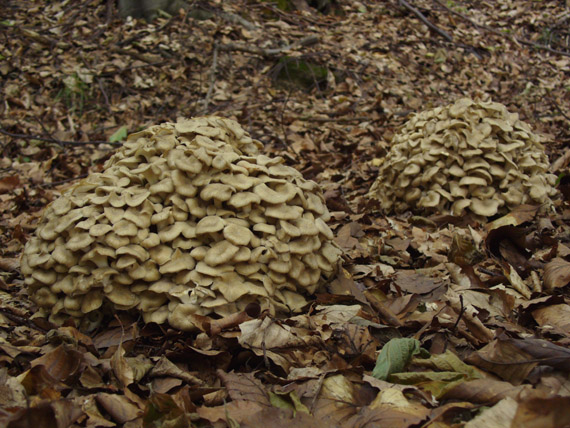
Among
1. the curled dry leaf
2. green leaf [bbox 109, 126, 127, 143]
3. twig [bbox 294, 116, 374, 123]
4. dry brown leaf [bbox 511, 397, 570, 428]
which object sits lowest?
green leaf [bbox 109, 126, 127, 143]

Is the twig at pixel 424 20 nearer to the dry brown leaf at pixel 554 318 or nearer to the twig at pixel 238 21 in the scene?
the twig at pixel 238 21

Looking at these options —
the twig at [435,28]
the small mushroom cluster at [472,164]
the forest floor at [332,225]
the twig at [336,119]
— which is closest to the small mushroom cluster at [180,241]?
the forest floor at [332,225]

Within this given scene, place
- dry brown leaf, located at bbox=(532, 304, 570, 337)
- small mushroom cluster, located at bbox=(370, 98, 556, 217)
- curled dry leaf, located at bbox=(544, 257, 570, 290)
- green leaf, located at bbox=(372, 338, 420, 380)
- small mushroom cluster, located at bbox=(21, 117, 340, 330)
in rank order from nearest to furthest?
green leaf, located at bbox=(372, 338, 420, 380), dry brown leaf, located at bbox=(532, 304, 570, 337), small mushroom cluster, located at bbox=(21, 117, 340, 330), curled dry leaf, located at bbox=(544, 257, 570, 290), small mushroom cluster, located at bbox=(370, 98, 556, 217)

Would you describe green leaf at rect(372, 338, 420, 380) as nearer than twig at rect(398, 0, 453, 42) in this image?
Yes

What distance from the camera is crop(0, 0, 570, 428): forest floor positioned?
1.98m

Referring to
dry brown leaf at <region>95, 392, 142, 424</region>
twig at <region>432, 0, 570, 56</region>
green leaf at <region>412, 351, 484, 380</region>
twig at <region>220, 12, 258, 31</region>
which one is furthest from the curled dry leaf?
twig at <region>432, 0, 570, 56</region>

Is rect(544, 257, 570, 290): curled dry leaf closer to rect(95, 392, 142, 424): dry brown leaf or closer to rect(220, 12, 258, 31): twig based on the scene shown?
rect(95, 392, 142, 424): dry brown leaf

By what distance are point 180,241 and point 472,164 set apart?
263 centimetres

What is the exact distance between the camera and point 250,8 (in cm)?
970

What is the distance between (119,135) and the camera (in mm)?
6887

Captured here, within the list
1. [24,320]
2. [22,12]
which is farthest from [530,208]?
[22,12]

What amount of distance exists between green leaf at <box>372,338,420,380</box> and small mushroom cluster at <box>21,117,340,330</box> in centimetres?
73

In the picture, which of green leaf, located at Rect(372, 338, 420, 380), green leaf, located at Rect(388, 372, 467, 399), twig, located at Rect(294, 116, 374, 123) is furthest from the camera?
twig, located at Rect(294, 116, 374, 123)

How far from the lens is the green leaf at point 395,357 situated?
6.92 ft
